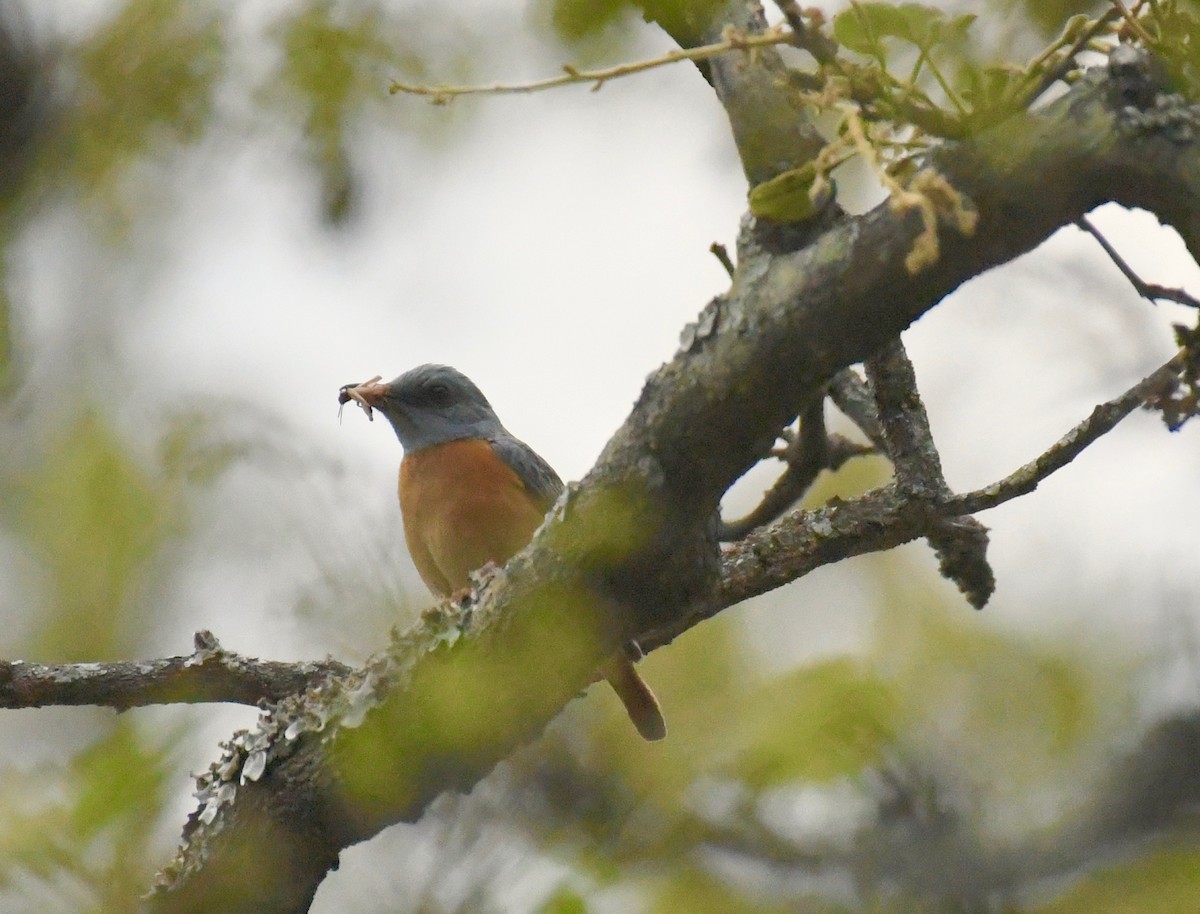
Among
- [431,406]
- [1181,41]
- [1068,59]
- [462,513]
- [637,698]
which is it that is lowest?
[1181,41]

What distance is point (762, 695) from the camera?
2.14 meters

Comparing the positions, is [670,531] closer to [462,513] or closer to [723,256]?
[723,256]

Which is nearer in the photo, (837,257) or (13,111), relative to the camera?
(837,257)

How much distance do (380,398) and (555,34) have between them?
4.59 meters

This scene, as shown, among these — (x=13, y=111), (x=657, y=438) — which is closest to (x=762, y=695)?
(x=657, y=438)

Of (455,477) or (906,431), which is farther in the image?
(455,477)

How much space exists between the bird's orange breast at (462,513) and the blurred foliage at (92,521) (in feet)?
8.55

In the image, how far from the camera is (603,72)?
2160mm

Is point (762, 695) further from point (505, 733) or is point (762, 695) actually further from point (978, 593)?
point (978, 593)

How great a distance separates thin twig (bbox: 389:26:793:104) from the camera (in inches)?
81.0

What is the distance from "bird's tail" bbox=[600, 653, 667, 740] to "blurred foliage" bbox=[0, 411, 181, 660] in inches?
45.2

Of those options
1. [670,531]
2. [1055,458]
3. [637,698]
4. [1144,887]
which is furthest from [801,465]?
[1144,887]

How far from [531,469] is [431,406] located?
692mm

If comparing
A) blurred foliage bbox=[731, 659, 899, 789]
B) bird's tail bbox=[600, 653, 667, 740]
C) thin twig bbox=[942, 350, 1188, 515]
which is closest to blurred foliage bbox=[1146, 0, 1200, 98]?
thin twig bbox=[942, 350, 1188, 515]
